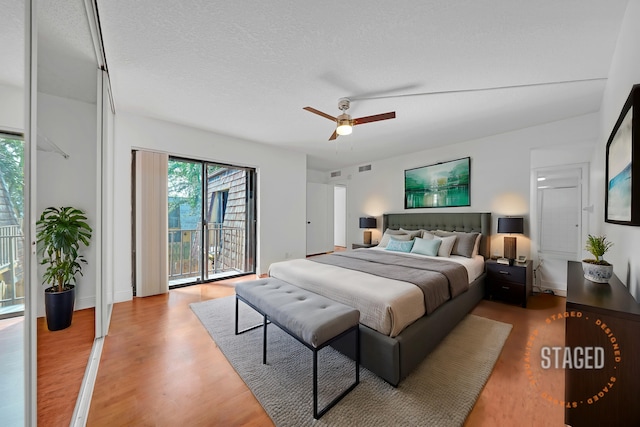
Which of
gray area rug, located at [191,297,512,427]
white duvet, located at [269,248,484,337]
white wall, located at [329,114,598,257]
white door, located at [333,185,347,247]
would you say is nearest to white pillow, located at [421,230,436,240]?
white wall, located at [329,114,598,257]

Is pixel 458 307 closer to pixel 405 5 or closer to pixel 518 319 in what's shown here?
pixel 518 319

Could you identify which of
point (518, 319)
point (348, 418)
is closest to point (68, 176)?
point (348, 418)

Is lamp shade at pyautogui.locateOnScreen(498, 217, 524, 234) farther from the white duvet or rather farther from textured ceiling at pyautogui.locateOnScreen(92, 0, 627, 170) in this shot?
the white duvet

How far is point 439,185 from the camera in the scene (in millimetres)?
4711

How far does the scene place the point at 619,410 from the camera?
119 cm

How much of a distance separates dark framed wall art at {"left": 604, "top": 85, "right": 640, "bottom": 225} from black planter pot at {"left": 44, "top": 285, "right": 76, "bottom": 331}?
456cm

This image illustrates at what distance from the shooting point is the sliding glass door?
4.20 meters

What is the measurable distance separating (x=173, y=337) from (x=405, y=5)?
3.46 m

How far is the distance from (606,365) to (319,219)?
5973mm

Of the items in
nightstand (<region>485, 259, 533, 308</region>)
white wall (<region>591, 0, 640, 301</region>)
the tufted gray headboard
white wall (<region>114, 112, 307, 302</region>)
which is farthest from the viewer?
the tufted gray headboard

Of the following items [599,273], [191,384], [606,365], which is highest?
[599,273]

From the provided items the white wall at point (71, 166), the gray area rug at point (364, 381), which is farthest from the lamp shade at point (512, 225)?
the white wall at point (71, 166)

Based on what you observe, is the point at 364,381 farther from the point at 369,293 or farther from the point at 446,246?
the point at 446,246

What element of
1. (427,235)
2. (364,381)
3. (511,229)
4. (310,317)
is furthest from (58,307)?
(511,229)
